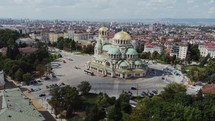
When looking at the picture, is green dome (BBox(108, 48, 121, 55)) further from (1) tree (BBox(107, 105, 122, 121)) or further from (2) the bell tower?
(1) tree (BBox(107, 105, 122, 121))

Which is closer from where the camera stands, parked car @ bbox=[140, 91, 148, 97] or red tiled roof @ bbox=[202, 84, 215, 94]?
red tiled roof @ bbox=[202, 84, 215, 94]

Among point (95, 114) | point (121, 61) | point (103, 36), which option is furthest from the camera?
point (103, 36)

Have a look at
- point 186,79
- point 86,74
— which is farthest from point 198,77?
point 86,74

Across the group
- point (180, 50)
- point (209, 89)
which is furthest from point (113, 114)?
point (180, 50)

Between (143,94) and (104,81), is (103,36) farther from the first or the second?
(143,94)

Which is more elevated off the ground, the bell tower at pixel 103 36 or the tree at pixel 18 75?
the bell tower at pixel 103 36

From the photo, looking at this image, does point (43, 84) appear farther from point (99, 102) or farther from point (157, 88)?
point (157, 88)

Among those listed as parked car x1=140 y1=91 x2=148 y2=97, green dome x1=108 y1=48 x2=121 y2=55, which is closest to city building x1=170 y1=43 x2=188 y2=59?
green dome x1=108 y1=48 x2=121 y2=55

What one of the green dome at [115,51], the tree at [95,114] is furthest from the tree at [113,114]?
the green dome at [115,51]

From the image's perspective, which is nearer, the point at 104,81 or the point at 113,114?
the point at 113,114

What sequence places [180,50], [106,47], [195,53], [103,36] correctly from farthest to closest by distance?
[195,53], [180,50], [103,36], [106,47]

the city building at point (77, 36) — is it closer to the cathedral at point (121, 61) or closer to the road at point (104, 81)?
the road at point (104, 81)
